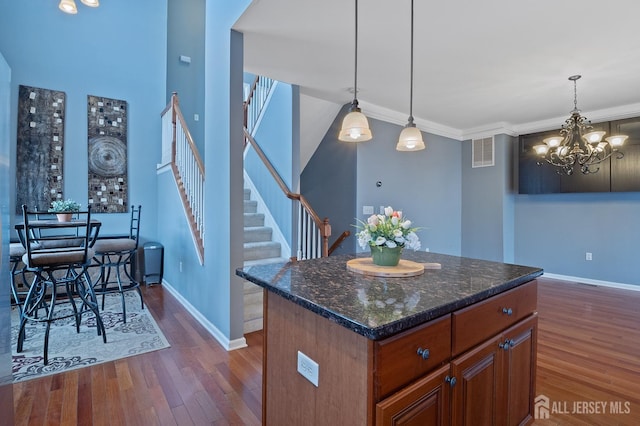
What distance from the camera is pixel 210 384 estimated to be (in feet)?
7.25

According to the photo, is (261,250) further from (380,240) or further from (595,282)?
(595,282)

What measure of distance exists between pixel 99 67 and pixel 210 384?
4989 mm

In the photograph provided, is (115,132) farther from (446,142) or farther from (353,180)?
(446,142)

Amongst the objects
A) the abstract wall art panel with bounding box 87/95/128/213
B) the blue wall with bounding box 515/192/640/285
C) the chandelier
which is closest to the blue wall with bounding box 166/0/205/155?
the abstract wall art panel with bounding box 87/95/128/213

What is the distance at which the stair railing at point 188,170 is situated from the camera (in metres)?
3.60

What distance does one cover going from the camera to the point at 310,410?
1255 mm

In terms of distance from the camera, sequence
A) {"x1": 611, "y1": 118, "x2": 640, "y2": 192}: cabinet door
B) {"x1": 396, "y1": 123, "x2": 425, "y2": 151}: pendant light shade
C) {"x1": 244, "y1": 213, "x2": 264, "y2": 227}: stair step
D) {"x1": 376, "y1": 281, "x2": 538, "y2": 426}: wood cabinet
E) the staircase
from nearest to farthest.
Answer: {"x1": 376, "y1": 281, "x2": 538, "y2": 426}: wood cabinet
{"x1": 396, "y1": 123, "x2": 425, "y2": 151}: pendant light shade
the staircase
{"x1": 244, "y1": 213, "x2": 264, "y2": 227}: stair step
{"x1": 611, "y1": 118, "x2": 640, "y2": 192}: cabinet door

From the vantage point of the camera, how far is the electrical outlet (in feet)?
4.02

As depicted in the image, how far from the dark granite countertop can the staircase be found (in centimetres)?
159

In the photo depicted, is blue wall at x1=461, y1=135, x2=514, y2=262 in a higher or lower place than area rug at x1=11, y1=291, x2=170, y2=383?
higher

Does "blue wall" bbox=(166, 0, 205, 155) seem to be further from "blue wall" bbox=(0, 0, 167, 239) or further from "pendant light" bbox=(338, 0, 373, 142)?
"pendant light" bbox=(338, 0, 373, 142)

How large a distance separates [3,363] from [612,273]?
695 cm

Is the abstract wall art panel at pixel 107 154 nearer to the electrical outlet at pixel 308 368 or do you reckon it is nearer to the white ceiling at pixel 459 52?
the white ceiling at pixel 459 52

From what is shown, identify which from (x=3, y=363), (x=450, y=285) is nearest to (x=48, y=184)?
(x=3, y=363)
